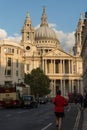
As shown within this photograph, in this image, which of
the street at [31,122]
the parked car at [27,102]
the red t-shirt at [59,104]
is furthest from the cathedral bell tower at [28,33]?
the red t-shirt at [59,104]

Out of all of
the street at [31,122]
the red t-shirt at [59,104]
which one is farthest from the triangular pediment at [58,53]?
the red t-shirt at [59,104]

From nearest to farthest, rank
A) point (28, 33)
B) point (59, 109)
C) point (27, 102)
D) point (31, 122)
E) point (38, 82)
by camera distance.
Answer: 1. point (59, 109)
2. point (31, 122)
3. point (27, 102)
4. point (38, 82)
5. point (28, 33)

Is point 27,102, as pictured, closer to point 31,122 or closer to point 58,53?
point 31,122

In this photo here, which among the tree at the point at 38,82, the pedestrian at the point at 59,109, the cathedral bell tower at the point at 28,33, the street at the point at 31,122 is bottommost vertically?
the street at the point at 31,122

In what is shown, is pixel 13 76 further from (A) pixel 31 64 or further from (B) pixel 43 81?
(A) pixel 31 64

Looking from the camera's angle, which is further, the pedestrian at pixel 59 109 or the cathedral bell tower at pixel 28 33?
the cathedral bell tower at pixel 28 33

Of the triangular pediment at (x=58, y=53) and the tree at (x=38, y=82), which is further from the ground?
the triangular pediment at (x=58, y=53)

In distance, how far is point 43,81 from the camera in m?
143

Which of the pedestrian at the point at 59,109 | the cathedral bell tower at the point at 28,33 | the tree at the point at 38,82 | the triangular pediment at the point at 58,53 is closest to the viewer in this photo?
the pedestrian at the point at 59,109

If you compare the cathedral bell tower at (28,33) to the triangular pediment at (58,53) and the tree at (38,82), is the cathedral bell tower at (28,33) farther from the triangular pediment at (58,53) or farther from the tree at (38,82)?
→ the tree at (38,82)

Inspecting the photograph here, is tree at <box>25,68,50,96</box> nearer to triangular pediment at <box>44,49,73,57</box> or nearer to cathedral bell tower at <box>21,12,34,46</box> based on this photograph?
triangular pediment at <box>44,49,73,57</box>

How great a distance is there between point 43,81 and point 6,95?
85.5 meters

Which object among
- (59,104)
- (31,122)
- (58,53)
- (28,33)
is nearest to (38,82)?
(58,53)

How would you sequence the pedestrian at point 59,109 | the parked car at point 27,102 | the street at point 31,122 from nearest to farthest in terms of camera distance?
the pedestrian at point 59,109 < the street at point 31,122 < the parked car at point 27,102
